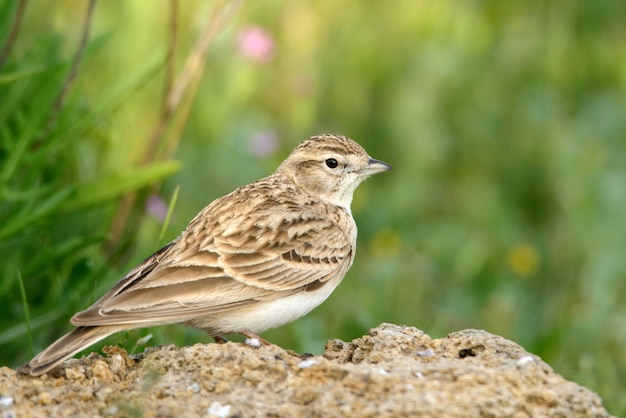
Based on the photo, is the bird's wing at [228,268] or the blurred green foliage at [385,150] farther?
the blurred green foliage at [385,150]

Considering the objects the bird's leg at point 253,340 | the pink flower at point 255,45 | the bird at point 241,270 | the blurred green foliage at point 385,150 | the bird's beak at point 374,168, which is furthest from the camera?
the pink flower at point 255,45

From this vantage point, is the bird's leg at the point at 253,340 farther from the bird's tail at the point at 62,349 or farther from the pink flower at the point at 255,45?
the pink flower at the point at 255,45

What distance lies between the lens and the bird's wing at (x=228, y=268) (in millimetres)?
5039

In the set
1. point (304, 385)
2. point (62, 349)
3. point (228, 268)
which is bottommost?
point (62, 349)

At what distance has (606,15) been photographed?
12.9 m

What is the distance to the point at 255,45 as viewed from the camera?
10.0 metres

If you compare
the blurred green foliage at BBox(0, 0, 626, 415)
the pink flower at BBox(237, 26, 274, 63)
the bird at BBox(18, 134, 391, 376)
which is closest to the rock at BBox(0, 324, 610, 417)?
the bird at BBox(18, 134, 391, 376)

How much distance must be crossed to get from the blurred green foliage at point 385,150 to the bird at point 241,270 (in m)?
0.68

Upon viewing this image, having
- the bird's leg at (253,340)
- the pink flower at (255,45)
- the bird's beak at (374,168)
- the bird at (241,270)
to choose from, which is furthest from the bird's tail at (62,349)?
the pink flower at (255,45)

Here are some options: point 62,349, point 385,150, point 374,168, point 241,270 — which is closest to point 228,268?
point 241,270

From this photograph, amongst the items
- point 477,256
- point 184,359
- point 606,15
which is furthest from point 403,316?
point 606,15

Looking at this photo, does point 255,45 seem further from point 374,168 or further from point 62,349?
point 62,349

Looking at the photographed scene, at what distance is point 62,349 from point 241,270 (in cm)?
129

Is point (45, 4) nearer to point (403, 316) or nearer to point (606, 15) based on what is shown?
point (403, 316)
